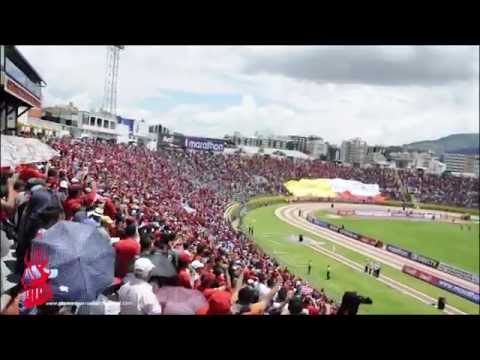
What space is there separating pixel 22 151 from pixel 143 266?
3.78ft

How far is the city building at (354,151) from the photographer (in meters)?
4.53

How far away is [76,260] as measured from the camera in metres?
3.72

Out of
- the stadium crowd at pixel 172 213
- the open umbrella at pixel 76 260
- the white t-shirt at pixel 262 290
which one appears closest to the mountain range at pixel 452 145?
the stadium crowd at pixel 172 213

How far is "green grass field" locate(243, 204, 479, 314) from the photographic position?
434 centimetres

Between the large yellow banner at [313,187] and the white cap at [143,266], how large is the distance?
153 centimetres

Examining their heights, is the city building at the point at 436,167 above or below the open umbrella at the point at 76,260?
above

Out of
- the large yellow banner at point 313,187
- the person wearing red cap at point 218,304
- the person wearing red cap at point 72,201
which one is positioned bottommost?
the person wearing red cap at point 218,304

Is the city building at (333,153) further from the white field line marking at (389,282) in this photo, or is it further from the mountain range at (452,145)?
the white field line marking at (389,282)

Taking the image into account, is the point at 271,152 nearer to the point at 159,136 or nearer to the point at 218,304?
the point at 159,136

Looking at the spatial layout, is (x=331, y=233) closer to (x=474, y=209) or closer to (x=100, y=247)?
(x=474, y=209)

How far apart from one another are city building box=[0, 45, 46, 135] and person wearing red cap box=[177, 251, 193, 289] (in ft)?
4.74

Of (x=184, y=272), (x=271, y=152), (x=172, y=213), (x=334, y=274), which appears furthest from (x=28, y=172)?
(x=334, y=274)
